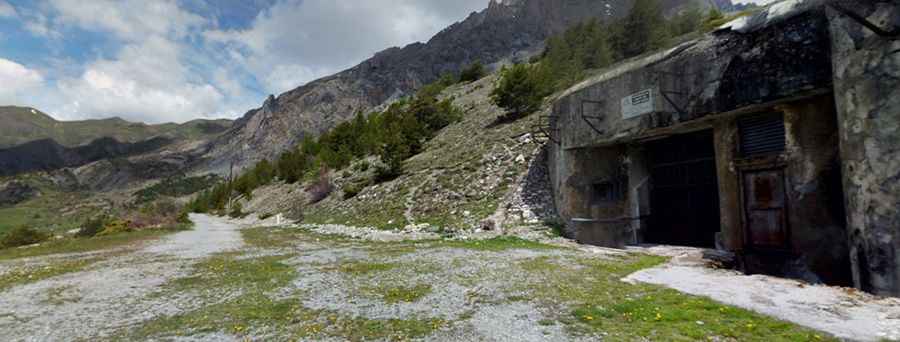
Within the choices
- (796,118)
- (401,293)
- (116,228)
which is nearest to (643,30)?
(796,118)

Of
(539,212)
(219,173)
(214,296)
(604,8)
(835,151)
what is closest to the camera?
(214,296)

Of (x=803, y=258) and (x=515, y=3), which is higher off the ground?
(x=515, y=3)

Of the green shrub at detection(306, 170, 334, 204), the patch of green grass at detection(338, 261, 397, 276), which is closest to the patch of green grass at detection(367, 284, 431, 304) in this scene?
the patch of green grass at detection(338, 261, 397, 276)

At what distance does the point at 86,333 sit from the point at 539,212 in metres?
18.5

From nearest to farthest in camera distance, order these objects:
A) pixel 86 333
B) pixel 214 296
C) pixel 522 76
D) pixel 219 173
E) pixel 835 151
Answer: pixel 86 333 < pixel 214 296 < pixel 835 151 < pixel 522 76 < pixel 219 173

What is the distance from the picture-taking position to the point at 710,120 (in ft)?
46.4

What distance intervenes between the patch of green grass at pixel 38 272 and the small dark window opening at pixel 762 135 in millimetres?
22905

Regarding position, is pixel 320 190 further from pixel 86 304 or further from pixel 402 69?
pixel 402 69

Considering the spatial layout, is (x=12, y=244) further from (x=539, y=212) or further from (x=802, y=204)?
(x=802, y=204)

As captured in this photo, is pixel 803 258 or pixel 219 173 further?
pixel 219 173

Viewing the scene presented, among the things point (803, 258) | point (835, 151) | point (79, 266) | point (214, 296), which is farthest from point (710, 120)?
point (79, 266)

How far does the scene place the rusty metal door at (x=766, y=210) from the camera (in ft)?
39.3

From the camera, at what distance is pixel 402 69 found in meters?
176

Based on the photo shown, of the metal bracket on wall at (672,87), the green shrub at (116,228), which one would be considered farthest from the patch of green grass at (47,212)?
the metal bracket on wall at (672,87)
